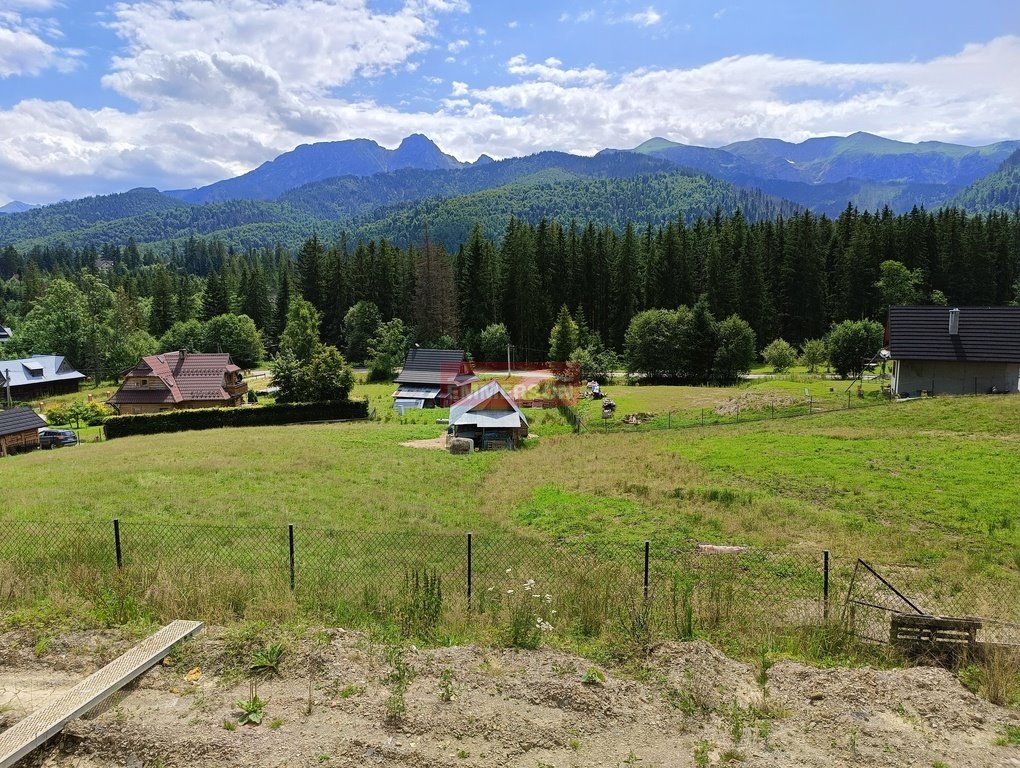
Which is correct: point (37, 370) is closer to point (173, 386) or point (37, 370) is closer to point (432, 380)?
point (173, 386)

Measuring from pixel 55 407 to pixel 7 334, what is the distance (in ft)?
189

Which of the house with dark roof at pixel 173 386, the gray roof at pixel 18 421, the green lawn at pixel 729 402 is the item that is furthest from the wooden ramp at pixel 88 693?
the house with dark roof at pixel 173 386

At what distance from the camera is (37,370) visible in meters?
72.2

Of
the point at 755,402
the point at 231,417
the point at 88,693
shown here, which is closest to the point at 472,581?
the point at 88,693

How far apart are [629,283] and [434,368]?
111 ft

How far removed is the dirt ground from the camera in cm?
588

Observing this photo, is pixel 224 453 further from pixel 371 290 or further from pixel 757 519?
pixel 371 290

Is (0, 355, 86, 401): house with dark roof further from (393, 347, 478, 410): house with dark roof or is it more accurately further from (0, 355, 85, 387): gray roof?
(393, 347, 478, 410): house with dark roof

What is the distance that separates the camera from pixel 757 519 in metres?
17.1

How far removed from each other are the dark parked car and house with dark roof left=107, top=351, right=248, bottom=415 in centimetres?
1009

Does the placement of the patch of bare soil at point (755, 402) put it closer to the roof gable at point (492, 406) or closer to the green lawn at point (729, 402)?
the green lawn at point (729, 402)

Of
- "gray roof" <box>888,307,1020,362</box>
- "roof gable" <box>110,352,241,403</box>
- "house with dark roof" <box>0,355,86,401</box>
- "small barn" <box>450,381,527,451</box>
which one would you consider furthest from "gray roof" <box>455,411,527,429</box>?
"house with dark roof" <box>0,355,86,401</box>

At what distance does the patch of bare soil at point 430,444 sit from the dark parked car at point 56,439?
26.4 m

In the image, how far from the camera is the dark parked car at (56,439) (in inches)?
1664
